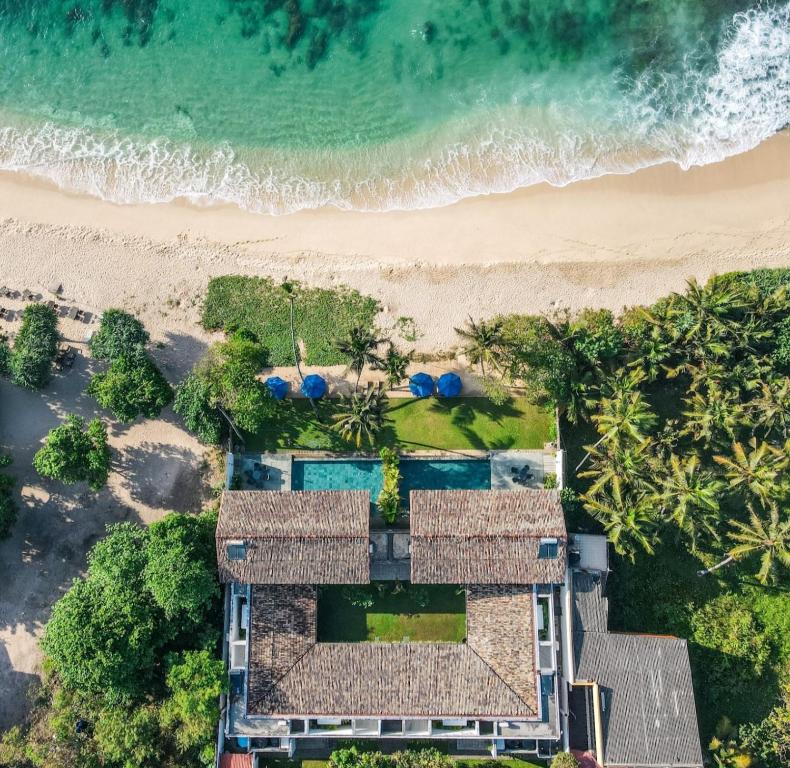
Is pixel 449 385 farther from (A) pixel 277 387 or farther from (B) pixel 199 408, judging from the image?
(B) pixel 199 408

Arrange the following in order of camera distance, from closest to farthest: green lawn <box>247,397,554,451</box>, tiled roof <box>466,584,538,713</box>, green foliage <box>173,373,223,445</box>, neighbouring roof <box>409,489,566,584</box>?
neighbouring roof <box>409,489,566,584</box> < tiled roof <box>466,584,538,713</box> < green foliage <box>173,373,223,445</box> < green lawn <box>247,397,554,451</box>

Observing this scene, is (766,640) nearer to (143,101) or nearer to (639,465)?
(639,465)

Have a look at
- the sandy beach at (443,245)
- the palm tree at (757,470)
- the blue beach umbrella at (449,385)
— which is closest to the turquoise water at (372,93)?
the sandy beach at (443,245)

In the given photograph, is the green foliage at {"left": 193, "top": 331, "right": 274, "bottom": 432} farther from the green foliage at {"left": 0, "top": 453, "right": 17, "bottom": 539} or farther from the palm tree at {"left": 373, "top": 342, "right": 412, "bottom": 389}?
the green foliage at {"left": 0, "top": 453, "right": 17, "bottom": 539}

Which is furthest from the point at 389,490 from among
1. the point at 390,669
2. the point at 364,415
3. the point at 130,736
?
the point at 130,736

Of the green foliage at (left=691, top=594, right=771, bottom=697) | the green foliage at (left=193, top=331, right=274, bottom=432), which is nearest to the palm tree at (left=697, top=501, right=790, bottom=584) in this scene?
the green foliage at (left=691, top=594, right=771, bottom=697)

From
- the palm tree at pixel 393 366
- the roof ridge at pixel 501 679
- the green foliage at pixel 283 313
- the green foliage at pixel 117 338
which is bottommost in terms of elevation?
the roof ridge at pixel 501 679

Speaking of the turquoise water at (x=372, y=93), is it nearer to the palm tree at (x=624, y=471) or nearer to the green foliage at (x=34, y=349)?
the green foliage at (x=34, y=349)
